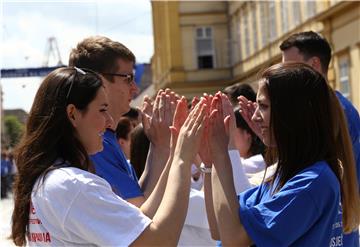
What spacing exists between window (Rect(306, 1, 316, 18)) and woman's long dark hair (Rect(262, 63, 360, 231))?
20645 millimetres

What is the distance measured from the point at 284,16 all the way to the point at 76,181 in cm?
2447

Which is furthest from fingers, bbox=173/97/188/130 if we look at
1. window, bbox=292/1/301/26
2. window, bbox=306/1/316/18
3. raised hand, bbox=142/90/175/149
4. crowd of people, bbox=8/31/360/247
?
window, bbox=292/1/301/26

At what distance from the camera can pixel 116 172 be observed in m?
3.21

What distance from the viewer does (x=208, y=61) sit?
39188 mm

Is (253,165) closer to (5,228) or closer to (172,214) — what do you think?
(172,214)

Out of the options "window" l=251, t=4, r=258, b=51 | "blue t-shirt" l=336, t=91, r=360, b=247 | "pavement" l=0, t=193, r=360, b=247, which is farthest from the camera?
"window" l=251, t=4, r=258, b=51

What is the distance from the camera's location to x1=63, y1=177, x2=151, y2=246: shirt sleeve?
93.9 inches

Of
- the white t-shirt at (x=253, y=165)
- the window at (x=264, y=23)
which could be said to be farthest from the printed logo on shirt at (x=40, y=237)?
the window at (x=264, y=23)

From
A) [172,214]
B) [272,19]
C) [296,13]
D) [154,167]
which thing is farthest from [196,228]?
[272,19]

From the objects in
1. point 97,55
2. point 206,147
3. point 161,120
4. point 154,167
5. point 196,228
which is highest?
point 97,55

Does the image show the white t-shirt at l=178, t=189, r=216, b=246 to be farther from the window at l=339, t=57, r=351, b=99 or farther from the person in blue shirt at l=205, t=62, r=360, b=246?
the window at l=339, t=57, r=351, b=99

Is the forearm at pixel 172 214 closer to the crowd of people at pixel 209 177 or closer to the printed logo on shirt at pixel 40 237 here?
the crowd of people at pixel 209 177

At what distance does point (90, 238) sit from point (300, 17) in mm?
22521

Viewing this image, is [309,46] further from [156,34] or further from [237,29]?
[156,34]
